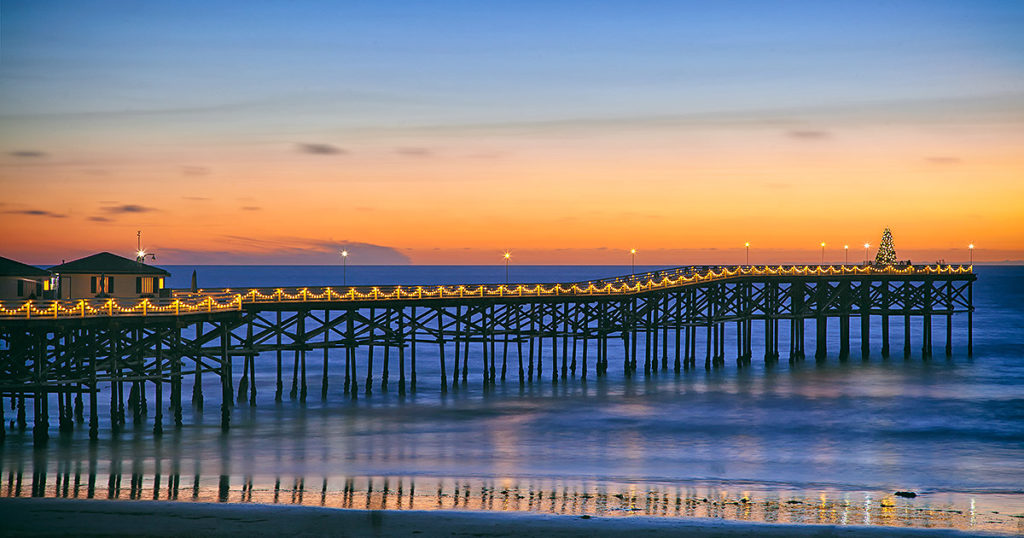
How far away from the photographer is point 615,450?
1609 inches

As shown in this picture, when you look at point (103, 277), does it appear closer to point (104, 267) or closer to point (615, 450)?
point (104, 267)

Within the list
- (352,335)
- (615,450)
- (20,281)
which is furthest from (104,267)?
(615,450)

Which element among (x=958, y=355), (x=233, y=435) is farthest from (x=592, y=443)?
(x=958, y=355)

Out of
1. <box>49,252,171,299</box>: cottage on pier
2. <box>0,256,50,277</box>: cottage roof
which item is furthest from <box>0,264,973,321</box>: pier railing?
<box>0,256,50,277</box>: cottage roof

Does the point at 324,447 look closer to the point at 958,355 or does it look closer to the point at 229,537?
the point at 229,537

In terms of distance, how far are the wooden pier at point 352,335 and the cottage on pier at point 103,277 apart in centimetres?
209

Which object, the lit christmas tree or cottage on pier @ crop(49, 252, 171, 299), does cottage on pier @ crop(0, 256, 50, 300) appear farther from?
the lit christmas tree

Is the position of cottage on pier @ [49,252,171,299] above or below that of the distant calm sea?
above

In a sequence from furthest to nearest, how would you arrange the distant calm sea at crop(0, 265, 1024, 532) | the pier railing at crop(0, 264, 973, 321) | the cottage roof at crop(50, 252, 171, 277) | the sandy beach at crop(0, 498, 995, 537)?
the cottage roof at crop(50, 252, 171, 277) < the pier railing at crop(0, 264, 973, 321) < the distant calm sea at crop(0, 265, 1024, 532) < the sandy beach at crop(0, 498, 995, 537)

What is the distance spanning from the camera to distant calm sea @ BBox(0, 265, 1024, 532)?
3158cm

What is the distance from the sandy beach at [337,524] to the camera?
2625 cm

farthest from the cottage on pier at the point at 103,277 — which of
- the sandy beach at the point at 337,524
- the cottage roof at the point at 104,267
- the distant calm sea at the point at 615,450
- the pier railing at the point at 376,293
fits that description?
the sandy beach at the point at 337,524

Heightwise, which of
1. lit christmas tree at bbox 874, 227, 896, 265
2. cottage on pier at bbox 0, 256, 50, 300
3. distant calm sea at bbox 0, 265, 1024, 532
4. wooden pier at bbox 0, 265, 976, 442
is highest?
lit christmas tree at bbox 874, 227, 896, 265

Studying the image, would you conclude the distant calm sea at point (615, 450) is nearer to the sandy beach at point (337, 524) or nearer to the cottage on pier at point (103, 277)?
the sandy beach at point (337, 524)
